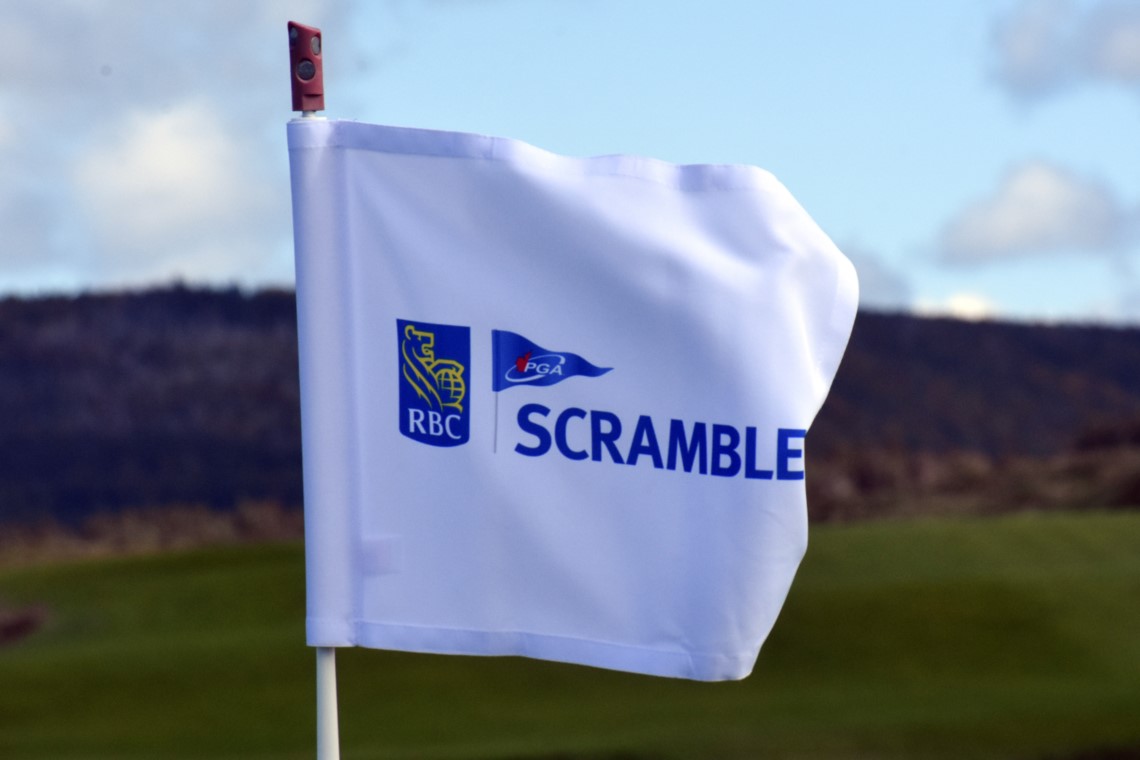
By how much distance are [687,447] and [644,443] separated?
0.32 ft

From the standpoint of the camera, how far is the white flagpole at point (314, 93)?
340cm

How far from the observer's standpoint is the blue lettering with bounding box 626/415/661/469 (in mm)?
3365

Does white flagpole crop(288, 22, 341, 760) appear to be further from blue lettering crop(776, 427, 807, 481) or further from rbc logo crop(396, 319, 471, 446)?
blue lettering crop(776, 427, 807, 481)

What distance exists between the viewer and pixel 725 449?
3320mm

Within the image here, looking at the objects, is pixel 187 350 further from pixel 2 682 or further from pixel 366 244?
pixel 366 244

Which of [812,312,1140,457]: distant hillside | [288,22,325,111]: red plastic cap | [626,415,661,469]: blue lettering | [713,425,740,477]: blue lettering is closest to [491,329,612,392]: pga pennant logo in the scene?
[626,415,661,469]: blue lettering

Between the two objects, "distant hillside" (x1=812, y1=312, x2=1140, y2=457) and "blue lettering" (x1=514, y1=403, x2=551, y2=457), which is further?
"distant hillside" (x1=812, y1=312, x2=1140, y2=457)

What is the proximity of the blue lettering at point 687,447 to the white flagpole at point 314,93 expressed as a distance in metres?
0.91

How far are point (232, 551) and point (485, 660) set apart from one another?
129 inches

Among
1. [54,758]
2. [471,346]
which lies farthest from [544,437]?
[54,758]

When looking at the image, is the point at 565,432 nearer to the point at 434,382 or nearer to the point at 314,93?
the point at 434,382

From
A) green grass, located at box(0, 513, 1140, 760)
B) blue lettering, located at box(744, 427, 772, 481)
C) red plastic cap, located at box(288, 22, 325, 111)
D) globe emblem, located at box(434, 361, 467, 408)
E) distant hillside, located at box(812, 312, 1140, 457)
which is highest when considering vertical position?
red plastic cap, located at box(288, 22, 325, 111)

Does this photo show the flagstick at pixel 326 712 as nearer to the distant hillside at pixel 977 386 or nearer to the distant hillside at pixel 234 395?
the distant hillside at pixel 234 395

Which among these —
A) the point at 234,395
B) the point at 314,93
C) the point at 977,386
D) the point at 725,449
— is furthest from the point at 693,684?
the point at 977,386
